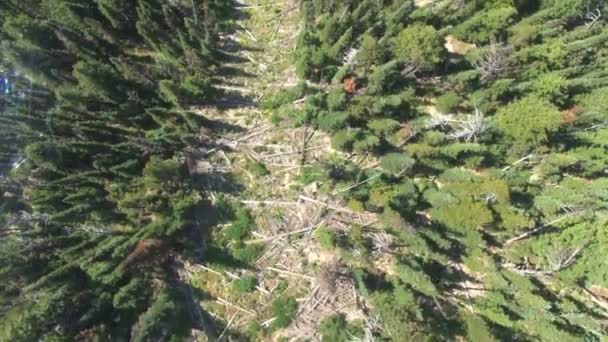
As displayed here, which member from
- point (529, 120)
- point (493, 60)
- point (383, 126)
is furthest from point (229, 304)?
point (493, 60)

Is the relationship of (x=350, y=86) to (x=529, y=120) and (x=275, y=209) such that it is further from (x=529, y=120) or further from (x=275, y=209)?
(x=529, y=120)

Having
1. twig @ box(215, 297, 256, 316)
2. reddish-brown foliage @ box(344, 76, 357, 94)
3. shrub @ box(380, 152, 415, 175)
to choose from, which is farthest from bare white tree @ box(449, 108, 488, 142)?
twig @ box(215, 297, 256, 316)

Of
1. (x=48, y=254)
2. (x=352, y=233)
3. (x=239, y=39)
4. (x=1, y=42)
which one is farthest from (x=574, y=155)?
(x=1, y=42)

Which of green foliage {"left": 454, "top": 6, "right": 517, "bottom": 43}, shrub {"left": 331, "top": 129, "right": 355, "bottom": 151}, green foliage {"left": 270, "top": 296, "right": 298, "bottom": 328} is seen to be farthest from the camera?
green foliage {"left": 454, "top": 6, "right": 517, "bottom": 43}

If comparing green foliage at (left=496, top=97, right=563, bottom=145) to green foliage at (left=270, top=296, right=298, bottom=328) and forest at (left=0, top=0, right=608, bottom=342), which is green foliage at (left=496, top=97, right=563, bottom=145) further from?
green foliage at (left=270, top=296, right=298, bottom=328)

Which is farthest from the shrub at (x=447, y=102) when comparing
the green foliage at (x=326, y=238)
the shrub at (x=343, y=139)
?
the green foliage at (x=326, y=238)

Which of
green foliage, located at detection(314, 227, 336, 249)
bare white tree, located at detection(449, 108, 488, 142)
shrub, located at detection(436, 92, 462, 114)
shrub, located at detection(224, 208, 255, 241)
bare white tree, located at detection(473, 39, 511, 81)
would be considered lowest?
green foliage, located at detection(314, 227, 336, 249)
